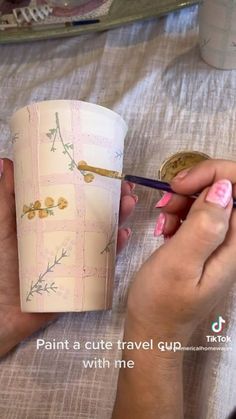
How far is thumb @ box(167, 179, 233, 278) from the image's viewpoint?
0.36 m

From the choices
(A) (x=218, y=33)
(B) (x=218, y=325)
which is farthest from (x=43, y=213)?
(A) (x=218, y=33)

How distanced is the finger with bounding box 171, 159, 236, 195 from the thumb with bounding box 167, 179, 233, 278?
0.03m

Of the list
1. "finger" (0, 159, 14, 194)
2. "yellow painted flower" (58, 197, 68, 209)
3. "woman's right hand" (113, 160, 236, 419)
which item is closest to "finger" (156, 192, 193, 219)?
"woman's right hand" (113, 160, 236, 419)

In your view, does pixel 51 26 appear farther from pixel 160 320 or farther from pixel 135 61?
pixel 160 320

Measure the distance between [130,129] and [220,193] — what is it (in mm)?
314

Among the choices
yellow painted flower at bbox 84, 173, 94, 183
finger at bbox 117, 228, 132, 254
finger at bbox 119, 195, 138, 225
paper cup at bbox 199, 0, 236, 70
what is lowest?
finger at bbox 117, 228, 132, 254

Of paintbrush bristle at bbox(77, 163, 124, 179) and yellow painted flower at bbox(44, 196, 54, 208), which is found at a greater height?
paintbrush bristle at bbox(77, 163, 124, 179)

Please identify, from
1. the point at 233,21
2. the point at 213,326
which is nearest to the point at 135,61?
the point at 233,21

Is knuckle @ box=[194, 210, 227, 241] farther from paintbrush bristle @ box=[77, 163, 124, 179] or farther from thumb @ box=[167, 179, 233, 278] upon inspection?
paintbrush bristle @ box=[77, 163, 124, 179]

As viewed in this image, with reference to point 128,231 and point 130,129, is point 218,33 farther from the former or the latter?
point 128,231

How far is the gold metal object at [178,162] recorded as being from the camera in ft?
1.92

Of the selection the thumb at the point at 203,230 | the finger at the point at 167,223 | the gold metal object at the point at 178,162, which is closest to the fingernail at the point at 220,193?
the thumb at the point at 203,230

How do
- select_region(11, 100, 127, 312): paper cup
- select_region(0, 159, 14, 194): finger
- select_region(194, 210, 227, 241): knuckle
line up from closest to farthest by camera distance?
select_region(194, 210, 227, 241): knuckle, select_region(11, 100, 127, 312): paper cup, select_region(0, 159, 14, 194): finger

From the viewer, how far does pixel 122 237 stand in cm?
54
